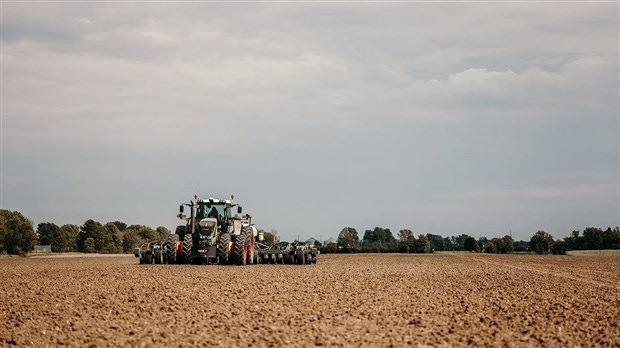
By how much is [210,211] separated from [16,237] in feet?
171

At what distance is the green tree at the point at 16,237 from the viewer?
86125 mm

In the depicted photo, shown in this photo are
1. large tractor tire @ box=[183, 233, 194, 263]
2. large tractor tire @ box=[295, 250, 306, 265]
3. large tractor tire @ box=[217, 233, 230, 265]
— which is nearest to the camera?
large tractor tire @ box=[217, 233, 230, 265]

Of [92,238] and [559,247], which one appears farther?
[92,238]

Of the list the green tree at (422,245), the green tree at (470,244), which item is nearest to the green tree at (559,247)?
the green tree at (422,245)

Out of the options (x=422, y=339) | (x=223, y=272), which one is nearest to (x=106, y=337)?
(x=422, y=339)

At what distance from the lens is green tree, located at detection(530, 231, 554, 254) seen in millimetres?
116569

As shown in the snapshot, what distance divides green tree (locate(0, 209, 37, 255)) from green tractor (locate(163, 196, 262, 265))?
50.5 meters

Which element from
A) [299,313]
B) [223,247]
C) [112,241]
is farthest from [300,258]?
[112,241]

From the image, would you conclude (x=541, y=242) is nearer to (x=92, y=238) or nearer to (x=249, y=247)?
(x=92, y=238)

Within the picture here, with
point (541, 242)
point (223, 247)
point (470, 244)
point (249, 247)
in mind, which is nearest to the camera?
point (223, 247)

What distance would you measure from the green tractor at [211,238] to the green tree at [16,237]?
50.5 m

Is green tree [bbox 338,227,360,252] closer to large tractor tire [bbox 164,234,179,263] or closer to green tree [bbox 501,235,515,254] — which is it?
green tree [bbox 501,235,515,254]

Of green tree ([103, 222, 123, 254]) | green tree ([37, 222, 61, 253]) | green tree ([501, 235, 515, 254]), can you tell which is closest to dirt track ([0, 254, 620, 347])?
green tree ([501, 235, 515, 254])

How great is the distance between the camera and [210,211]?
136ft
